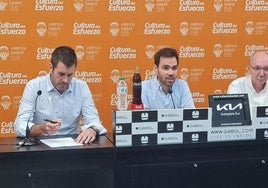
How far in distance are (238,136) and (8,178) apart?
4.39 ft

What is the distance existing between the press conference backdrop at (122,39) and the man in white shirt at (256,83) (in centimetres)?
89

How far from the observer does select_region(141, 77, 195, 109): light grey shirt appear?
3.48m

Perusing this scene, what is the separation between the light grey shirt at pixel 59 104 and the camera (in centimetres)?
314

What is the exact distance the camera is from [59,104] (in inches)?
128

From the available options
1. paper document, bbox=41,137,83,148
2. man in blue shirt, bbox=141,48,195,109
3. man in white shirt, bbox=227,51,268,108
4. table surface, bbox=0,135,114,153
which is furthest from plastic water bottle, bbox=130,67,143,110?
man in white shirt, bbox=227,51,268,108

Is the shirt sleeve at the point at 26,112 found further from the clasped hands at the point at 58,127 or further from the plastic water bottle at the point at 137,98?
the plastic water bottle at the point at 137,98

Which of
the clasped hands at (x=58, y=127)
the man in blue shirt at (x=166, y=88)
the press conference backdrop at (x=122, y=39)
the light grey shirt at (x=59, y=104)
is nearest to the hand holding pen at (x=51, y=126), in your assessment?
the clasped hands at (x=58, y=127)

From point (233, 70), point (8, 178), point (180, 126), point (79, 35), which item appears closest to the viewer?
point (8, 178)

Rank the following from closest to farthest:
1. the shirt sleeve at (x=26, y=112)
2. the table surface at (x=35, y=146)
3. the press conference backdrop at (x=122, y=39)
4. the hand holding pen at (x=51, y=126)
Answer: the table surface at (x=35, y=146)
the hand holding pen at (x=51, y=126)
the shirt sleeve at (x=26, y=112)
the press conference backdrop at (x=122, y=39)

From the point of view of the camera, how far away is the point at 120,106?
2730mm

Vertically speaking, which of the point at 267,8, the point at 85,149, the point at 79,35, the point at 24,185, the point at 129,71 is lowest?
the point at 24,185

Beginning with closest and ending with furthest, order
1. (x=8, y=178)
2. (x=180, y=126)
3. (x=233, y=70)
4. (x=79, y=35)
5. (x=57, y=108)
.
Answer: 1. (x=8, y=178)
2. (x=180, y=126)
3. (x=57, y=108)
4. (x=79, y=35)
5. (x=233, y=70)

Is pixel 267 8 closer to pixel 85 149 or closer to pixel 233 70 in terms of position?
pixel 233 70

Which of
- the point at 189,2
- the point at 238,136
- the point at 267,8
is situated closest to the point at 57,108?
the point at 238,136
